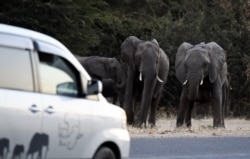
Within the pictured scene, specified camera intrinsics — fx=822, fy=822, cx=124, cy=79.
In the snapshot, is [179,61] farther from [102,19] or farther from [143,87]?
[102,19]

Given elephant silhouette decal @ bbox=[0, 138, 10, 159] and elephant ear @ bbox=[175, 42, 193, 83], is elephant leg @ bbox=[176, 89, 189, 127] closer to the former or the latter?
elephant ear @ bbox=[175, 42, 193, 83]

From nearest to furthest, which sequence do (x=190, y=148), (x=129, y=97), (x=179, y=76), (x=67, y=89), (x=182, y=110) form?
(x=67, y=89)
(x=190, y=148)
(x=182, y=110)
(x=129, y=97)
(x=179, y=76)

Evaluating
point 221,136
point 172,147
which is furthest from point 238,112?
point 172,147

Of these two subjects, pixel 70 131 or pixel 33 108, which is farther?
pixel 70 131

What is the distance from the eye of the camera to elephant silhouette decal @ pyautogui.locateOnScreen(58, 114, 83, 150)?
358 inches

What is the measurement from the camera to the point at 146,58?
24078mm

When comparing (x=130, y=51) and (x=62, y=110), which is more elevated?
(x=130, y=51)

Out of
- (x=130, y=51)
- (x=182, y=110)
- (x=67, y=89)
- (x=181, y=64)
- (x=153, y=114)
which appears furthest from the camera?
(x=153, y=114)

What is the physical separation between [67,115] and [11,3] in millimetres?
20244

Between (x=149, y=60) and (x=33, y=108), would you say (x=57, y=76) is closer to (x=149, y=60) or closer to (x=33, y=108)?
(x=33, y=108)

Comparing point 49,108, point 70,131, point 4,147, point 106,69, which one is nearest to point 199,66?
point 106,69

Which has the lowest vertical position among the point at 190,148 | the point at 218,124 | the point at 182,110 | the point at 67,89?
the point at 190,148

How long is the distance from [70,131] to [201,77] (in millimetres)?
14808

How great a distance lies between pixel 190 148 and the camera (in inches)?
659
